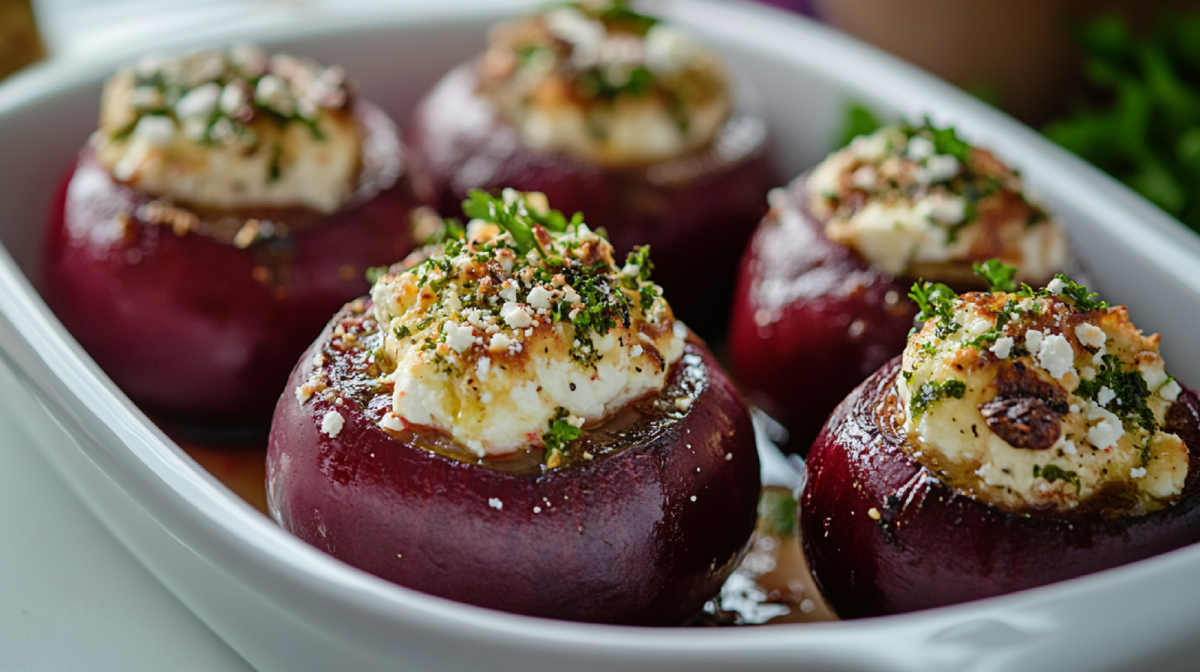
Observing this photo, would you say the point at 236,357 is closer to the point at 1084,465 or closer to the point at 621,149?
the point at 621,149

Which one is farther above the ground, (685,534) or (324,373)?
(324,373)

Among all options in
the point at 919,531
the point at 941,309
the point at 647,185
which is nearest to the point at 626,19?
the point at 647,185

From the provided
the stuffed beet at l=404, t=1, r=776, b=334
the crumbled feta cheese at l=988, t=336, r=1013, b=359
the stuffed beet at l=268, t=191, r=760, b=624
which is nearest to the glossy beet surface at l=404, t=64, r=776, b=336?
the stuffed beet at l=404, t=1, r=776, b=334

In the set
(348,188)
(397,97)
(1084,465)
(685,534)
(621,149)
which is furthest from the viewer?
(397,97)

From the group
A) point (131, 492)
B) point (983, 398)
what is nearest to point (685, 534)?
point (983, 398)

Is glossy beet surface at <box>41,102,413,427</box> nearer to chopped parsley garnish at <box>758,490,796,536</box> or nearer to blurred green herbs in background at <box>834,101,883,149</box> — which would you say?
chopped parsley garnish at <box>758,490,796,536</box>

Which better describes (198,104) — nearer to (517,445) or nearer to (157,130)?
(157,130)

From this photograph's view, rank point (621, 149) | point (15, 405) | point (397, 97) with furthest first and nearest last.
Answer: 1. point (397, 97)
2. point (621, 149)
3. point (15, 405)
